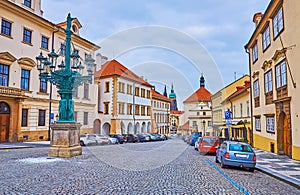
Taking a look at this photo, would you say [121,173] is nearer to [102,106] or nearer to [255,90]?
[255,90]

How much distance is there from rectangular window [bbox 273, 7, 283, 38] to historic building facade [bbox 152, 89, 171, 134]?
43.4 metres

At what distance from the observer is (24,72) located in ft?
93.2

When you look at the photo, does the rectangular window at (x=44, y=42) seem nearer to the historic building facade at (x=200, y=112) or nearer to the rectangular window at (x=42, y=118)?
the rectangular window at (x=42, y=118)

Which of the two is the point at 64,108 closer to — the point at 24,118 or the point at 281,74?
the point at 281,74

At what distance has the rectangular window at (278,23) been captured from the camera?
17547 millimetres

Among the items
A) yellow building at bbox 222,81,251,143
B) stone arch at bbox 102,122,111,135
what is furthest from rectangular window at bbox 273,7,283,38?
stone arch at bbox 102,122,111,135

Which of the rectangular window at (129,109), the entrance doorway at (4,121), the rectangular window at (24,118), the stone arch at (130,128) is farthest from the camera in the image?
the stone arch at (130,128)

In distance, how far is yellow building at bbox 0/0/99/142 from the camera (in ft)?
84.8

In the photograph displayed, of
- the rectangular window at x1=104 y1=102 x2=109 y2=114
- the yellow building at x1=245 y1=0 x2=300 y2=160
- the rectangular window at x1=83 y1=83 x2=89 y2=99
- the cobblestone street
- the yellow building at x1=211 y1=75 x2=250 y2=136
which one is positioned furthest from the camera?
the rectangular window at x1=104 y1=102 x2=109 y2=114

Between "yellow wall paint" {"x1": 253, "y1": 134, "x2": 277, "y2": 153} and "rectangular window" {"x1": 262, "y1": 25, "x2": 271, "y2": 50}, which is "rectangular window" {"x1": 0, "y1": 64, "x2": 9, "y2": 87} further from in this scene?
"yellow wall paint" {"x1": 253, "y1": 134, "x2": 277, "y2": 153}

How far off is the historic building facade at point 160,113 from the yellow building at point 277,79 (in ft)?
125

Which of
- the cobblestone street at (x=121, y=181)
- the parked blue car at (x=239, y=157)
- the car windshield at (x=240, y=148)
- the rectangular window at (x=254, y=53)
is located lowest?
the cobblestone street at (x=121, y=181)

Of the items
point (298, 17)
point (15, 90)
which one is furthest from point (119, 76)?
point (298, 17)

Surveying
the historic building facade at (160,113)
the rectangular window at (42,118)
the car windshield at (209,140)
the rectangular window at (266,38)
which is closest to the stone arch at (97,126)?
the rectangular window at (42,118)
